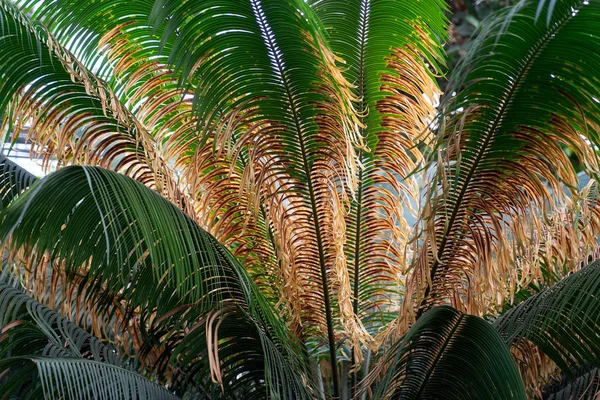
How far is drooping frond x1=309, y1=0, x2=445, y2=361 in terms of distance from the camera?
412cm

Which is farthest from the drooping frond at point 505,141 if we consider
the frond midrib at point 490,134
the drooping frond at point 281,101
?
the drooping frond at point 281,101

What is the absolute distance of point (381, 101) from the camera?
439cm

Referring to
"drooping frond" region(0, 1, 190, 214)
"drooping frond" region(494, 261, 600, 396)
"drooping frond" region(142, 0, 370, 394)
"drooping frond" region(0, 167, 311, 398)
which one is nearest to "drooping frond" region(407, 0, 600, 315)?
"drooping frond" region(494, 261, 600, 396)

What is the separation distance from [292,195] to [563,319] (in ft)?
4.86

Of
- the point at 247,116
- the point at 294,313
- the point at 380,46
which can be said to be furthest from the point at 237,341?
the point at 380,46

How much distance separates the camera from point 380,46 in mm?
4230

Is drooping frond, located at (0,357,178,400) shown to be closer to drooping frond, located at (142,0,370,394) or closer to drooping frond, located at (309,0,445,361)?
drooping frond, located at (142,0,370,394)

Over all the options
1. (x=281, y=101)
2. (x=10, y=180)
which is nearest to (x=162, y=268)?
(x=10, y=180)

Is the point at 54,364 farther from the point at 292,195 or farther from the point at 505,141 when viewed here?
the point at 505,141

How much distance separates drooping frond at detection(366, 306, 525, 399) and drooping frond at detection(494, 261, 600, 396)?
0.60 ft

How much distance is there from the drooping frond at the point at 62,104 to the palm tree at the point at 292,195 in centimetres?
1

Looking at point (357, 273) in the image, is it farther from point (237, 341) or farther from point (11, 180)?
point (11, 180)

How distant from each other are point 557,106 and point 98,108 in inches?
88.0

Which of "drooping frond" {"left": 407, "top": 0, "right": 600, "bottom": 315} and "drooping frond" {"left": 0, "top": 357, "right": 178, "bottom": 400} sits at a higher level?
"drooping frond" {"left": 407, "top": 0, "right": 600, "bottom": 315}
